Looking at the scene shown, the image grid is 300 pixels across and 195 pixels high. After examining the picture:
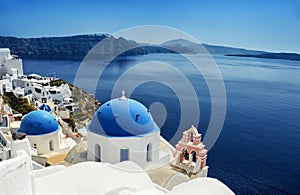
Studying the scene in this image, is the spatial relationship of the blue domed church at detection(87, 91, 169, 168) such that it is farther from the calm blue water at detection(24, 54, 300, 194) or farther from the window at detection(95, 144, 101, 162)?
the calm blue water at detection(24, 54, 300, 194)

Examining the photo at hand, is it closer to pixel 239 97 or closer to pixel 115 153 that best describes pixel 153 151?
pixel 115 153

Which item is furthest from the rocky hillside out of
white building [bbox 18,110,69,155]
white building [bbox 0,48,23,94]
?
white building [bbox 18,110,69,155]

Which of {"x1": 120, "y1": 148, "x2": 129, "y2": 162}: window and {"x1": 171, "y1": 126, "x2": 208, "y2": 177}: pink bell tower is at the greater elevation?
{"x1": 120, "y1": 148, "x2": 129, "y2": 162}: window

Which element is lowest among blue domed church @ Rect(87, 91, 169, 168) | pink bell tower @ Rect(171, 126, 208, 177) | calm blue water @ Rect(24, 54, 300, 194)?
calm blue water @ Rect(24, 54, 300, 194)

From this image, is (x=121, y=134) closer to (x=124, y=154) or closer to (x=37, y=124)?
(x=124, y=154)

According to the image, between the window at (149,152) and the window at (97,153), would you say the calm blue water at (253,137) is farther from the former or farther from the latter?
the window at (97,153)

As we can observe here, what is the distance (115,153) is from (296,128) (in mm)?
29802

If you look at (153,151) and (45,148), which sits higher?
(153,151)

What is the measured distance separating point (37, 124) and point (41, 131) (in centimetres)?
42

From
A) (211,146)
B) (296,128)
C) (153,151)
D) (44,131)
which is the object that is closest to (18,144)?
(153,151)

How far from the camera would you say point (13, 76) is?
41.6 m

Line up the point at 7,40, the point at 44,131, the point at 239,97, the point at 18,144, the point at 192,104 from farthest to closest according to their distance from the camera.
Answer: the point at 7,40, the point at 239,97, the point at 192,104, the point at 44,131, the point at 18,144

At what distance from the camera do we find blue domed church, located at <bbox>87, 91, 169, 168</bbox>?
10031 millimetres

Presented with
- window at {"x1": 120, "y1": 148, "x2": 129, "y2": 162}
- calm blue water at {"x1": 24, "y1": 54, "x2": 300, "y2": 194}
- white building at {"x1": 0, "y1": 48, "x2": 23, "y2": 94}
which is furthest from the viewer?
white building at {"x1": 0, "y1": 48, "x2": 23, "y2": 94}
